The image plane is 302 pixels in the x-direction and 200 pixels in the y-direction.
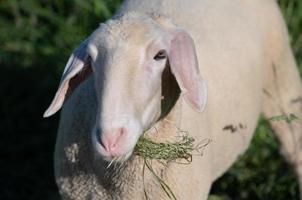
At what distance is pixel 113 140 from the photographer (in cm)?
276

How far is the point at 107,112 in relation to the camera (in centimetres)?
279

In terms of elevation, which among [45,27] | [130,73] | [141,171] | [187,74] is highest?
[130,73]

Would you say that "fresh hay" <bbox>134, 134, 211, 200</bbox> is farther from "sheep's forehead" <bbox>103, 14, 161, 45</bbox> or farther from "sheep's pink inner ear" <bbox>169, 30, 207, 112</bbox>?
"sheep's forehead" <bbox>103, 14, 161, 45</bbox>

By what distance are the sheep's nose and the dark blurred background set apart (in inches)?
73.2

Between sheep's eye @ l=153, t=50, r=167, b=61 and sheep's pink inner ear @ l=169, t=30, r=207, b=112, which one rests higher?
sheep's eye @ l=153, t=50, r=167, b=61

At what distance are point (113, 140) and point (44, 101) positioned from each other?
8.29 ft

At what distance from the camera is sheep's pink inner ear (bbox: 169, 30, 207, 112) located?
299 cm

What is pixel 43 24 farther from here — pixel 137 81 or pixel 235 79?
pixel 137 81

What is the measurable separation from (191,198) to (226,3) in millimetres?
1078

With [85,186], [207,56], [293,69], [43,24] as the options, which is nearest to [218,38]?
[207,56]

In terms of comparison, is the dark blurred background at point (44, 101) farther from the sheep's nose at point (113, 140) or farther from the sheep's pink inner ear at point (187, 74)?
the sheep's nose at point (113, 140)

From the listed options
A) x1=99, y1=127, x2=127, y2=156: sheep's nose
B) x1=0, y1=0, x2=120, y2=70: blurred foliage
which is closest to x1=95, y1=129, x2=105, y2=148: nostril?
x1=99, y1=127, x2=127, y2=156: sheep's nose

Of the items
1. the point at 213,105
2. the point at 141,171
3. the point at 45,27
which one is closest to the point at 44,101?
the point at 45,27

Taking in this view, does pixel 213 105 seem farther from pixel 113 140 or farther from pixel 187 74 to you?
pixel 113 140
